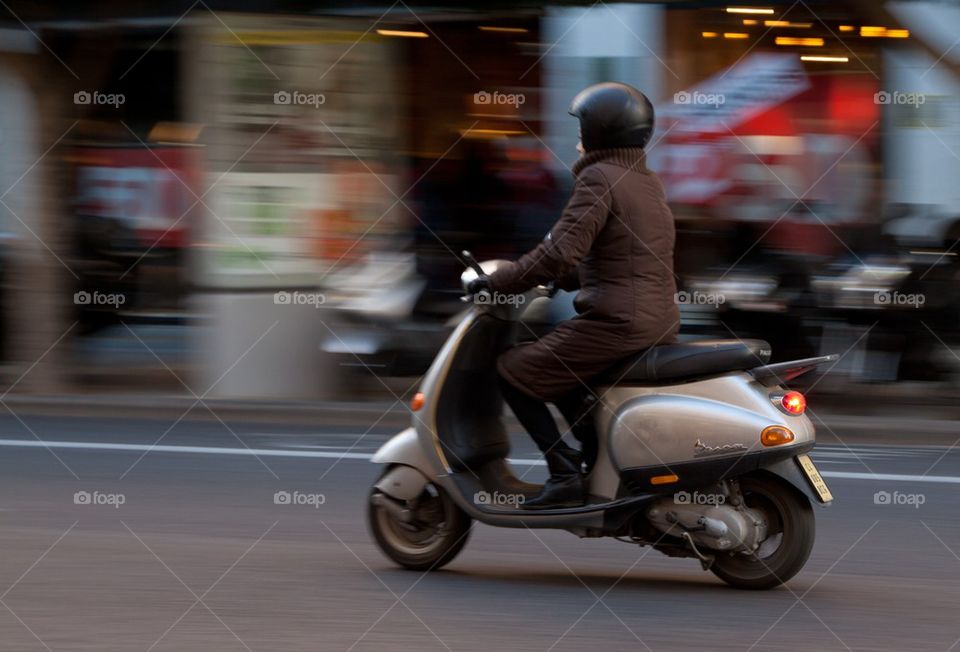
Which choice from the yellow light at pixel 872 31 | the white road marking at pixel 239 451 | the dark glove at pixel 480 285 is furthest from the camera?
the yellow light at pixel 872 31

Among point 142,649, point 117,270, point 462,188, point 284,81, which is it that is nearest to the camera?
point 142,649

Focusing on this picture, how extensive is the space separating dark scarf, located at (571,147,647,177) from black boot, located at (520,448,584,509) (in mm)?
1011

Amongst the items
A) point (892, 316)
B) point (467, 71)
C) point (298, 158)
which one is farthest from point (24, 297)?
point (892, 316)

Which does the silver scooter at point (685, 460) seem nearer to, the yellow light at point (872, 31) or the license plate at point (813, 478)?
the license plate at point (813, 478)

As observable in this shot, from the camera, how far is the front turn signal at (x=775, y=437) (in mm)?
5379

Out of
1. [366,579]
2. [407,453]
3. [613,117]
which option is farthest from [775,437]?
[366,579]

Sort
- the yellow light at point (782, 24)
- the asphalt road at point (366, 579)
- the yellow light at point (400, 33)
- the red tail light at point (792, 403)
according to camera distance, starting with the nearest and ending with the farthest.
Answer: the asphalt road at point (366, 579) → the red tail light at point (792, 403) → the yellow light at point (400, 33) → the yellow light at point (782, 24)

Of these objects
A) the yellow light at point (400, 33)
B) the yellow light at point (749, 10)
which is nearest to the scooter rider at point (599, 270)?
the yellow light at point (400, 33)

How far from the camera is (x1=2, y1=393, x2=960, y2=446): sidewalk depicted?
31.4 ft

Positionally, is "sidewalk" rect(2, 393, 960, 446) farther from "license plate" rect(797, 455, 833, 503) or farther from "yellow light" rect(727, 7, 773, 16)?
"license plate" rect(797, 455, 833, 503)

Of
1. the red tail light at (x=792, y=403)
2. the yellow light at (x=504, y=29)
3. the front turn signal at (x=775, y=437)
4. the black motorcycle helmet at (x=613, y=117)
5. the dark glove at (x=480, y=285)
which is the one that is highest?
the yellow light at (x=504, y=29)

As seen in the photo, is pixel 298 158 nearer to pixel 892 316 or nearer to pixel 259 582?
pixel 892 316

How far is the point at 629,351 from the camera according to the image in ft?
18.2

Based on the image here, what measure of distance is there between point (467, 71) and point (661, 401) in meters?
7.93
